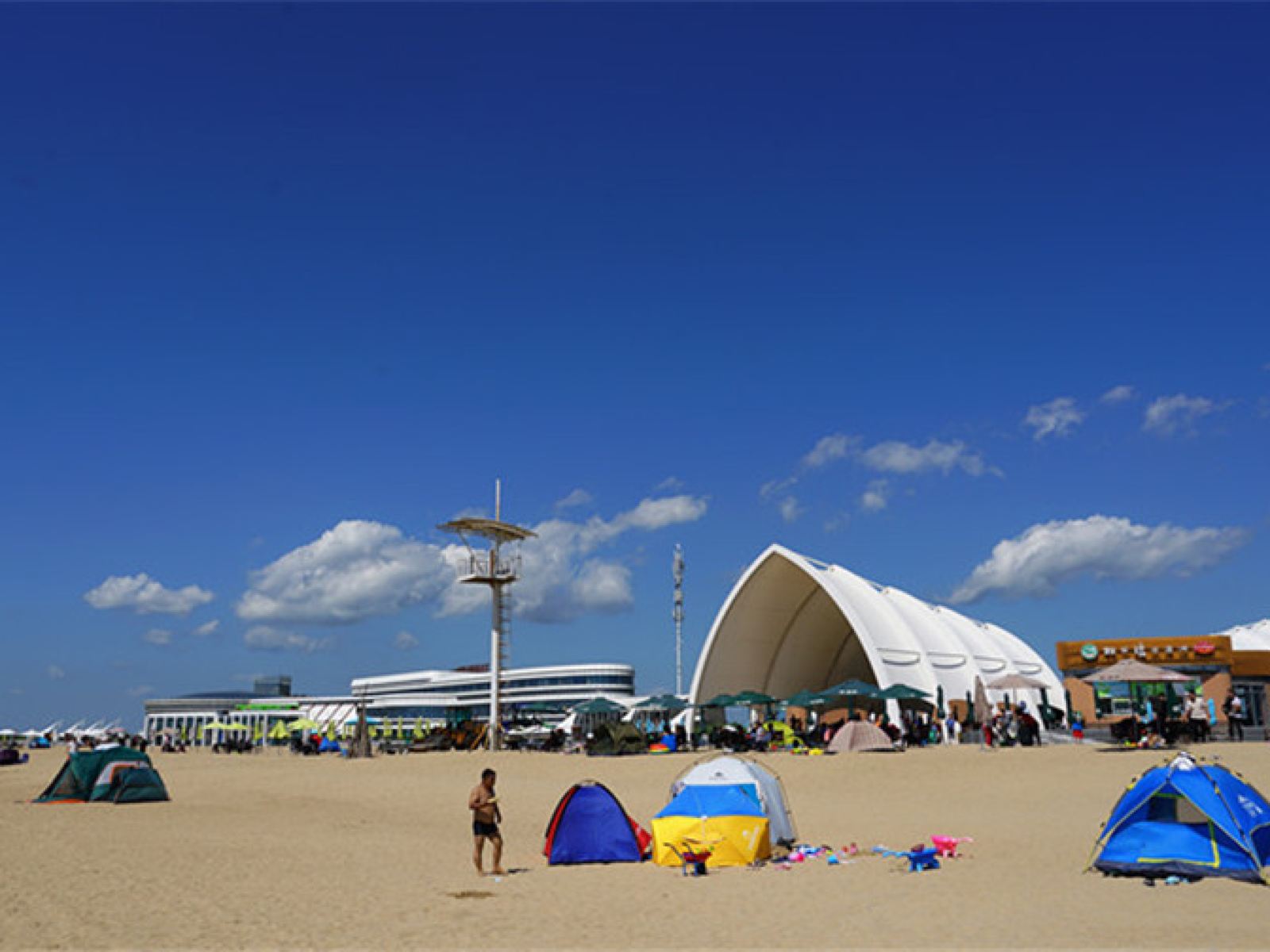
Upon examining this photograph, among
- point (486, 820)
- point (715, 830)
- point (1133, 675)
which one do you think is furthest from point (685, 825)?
point (1133, 675)

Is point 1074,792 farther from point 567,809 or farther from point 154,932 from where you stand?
point 154,932

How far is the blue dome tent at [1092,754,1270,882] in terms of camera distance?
11.1 meters

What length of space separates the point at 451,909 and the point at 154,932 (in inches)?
104

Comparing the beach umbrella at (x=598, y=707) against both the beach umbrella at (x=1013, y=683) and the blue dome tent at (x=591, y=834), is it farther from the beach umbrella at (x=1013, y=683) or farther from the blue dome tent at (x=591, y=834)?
the blue dome tent at (x=591, y=834)

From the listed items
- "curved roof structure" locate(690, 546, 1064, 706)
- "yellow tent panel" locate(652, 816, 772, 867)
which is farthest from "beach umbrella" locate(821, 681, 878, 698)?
"yellow tent panel" locate(652, 816, 772, 867)

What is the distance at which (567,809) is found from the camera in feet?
44.5

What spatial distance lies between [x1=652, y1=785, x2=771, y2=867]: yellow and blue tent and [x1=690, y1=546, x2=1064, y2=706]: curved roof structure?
85.4 ft

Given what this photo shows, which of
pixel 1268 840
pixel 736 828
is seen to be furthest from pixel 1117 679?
pixel 736 828

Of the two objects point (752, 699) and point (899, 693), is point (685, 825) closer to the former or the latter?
point (899, 693)

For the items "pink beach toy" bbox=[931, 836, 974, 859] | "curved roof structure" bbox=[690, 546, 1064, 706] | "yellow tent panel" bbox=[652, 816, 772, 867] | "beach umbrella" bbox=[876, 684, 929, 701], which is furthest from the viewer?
"curved roof structure" bbox=[690, 546, 1064, 706]

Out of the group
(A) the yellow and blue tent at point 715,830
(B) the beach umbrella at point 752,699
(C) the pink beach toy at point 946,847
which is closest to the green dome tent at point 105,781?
(A) the yellow and blue tent at point 715,830

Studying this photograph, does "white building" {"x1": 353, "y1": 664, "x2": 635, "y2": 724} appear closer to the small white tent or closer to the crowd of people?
the crowd of people

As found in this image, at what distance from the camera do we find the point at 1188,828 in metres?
11.4

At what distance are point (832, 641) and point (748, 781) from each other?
38774mm
